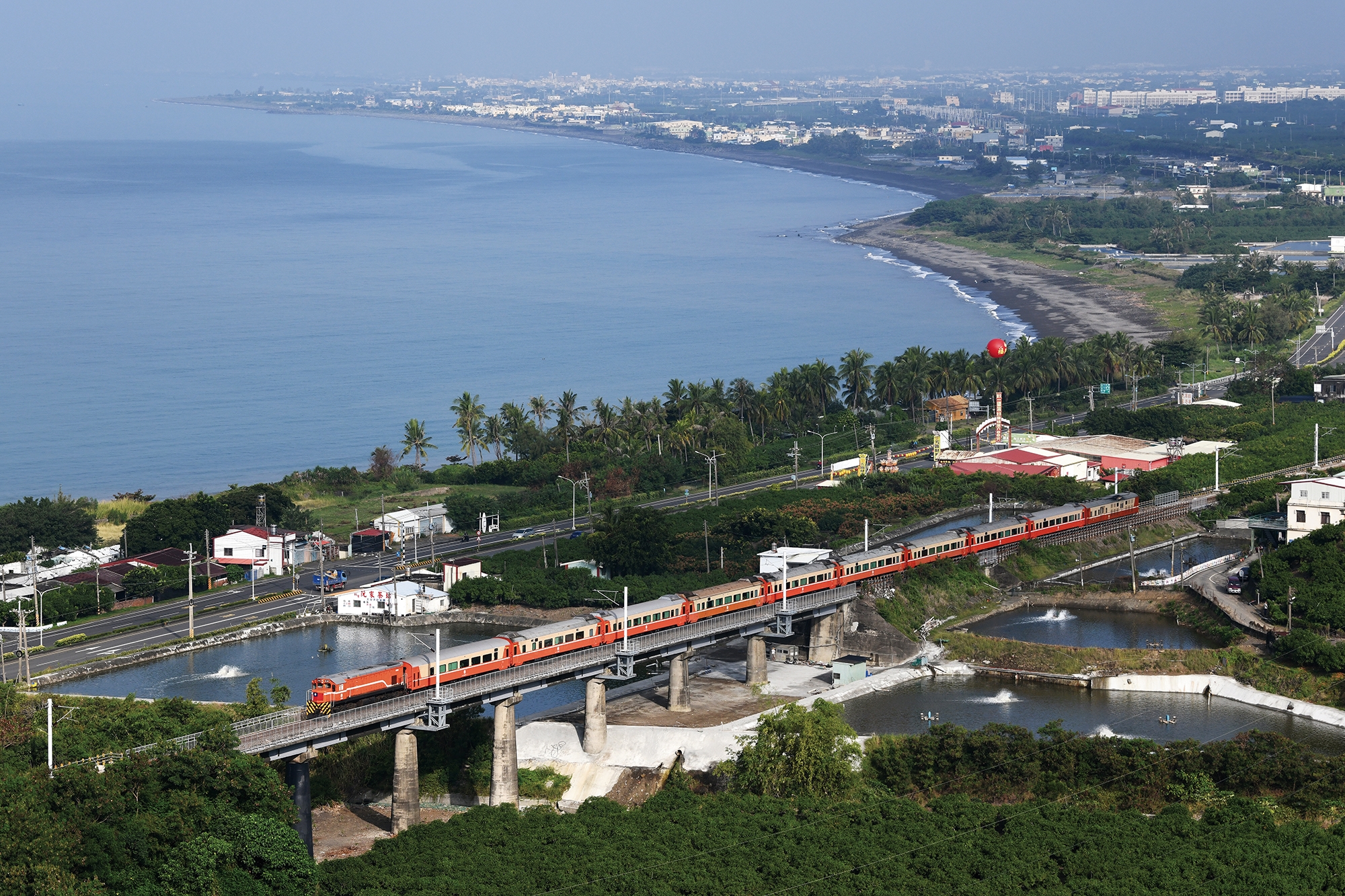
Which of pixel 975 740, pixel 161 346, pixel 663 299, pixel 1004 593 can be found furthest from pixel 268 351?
pixel 975 740

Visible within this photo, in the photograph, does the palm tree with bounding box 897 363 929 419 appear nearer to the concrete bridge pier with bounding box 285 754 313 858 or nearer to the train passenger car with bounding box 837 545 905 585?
the train passenger car with bounding box 837 545 905 585

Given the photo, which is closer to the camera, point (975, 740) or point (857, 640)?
point (975, 740)

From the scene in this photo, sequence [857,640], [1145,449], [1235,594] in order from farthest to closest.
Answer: [1145,449] < [1235,594] < [857,640]

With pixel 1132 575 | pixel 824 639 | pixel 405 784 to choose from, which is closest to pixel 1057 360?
pixel 1132 575

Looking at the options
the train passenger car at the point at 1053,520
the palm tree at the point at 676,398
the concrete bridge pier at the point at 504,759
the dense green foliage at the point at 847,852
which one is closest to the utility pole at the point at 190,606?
the concrete bridge pier at the point at 504,759

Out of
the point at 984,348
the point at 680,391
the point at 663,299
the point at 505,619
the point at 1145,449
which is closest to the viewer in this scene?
the point at 505,619

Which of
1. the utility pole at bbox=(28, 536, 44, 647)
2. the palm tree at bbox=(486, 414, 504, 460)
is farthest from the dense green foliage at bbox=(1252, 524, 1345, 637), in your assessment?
the palm tree at bbox=(486, 414, 504, 460)

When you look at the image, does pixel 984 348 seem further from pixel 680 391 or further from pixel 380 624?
pixel 380 624
